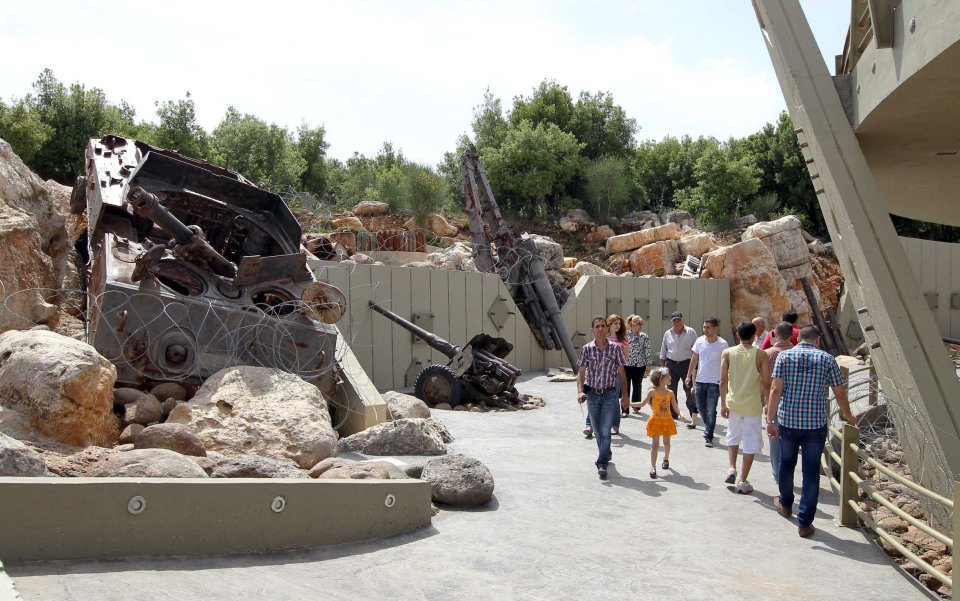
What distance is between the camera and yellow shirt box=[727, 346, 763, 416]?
7.04 metres

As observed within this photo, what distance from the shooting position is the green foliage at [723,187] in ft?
110

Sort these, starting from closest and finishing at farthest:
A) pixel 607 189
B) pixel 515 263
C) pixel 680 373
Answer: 1. pixel 680 373
2. pixel 515 263
3. pixel 607 189

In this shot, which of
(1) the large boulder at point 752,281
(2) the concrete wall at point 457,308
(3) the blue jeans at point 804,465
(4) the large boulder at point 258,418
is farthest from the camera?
(1) the large boulder at point 752,281

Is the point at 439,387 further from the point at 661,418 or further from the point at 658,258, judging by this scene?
the point at 658,258

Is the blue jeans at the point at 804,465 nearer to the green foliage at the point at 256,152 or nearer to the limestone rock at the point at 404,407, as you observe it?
the limestone rock at the point at 404,407

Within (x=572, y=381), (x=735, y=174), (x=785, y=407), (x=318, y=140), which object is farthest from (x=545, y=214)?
(x=785, y=407)

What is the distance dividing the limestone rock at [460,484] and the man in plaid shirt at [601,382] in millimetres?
1515

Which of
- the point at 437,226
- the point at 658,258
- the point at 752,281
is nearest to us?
the point at 752,281

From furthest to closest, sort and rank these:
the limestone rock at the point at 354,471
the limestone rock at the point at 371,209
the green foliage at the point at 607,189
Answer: the green foliage at the point at 607,189 < the limestone rock at the point at 371,209 < the limestone rock at the point at 354,471

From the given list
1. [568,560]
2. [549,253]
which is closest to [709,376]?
[568,560]

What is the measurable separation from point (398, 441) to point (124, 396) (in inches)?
99.7

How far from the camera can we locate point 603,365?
745 centimetres

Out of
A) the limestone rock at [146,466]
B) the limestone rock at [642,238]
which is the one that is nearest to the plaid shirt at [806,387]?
the limestone rock at [146,466]

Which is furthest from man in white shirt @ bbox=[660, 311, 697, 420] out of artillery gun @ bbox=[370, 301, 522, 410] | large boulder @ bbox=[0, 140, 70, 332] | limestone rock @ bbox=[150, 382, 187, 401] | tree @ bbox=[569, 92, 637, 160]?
tree @ bbox=[569, 92, 637, 160]
